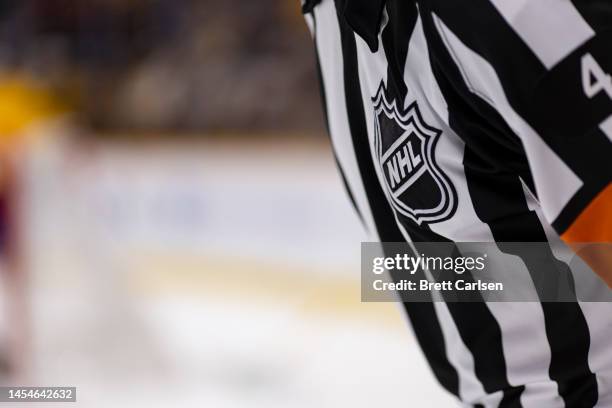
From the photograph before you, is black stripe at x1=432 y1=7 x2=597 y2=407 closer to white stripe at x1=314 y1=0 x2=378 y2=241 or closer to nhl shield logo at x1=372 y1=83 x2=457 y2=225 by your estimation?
nhl shield logo at x1=372 y1=83 x2=457 y2=225

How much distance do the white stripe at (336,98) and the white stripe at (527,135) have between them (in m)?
0.22

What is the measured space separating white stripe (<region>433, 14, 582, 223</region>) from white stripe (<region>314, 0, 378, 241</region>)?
0.73 feet

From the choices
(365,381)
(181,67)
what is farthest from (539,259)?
(181,67)

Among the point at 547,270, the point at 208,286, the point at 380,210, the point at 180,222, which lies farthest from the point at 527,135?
the point at 180,222

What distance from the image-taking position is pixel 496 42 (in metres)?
0.49

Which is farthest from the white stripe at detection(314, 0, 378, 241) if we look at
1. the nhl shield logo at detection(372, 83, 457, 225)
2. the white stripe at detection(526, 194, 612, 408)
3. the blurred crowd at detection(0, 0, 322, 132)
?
the blurred crowd at detection(0, 0, 322, 132)

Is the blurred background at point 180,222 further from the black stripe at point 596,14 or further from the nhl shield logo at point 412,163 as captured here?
the black stripe at point 596,14

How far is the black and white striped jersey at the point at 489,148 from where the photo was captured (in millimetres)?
486

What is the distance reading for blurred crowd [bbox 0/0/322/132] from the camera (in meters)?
3.53

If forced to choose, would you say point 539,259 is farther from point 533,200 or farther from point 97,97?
point 97,97

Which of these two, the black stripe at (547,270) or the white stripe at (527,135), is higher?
the white stripe at (527,135)

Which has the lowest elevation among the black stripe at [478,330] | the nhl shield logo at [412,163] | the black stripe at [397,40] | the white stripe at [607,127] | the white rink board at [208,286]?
Answer: the white rink board at [208,286]

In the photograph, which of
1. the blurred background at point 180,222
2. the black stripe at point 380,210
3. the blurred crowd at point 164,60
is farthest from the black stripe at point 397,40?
the blurred crowd at point 164,60

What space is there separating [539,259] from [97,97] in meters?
3.52
